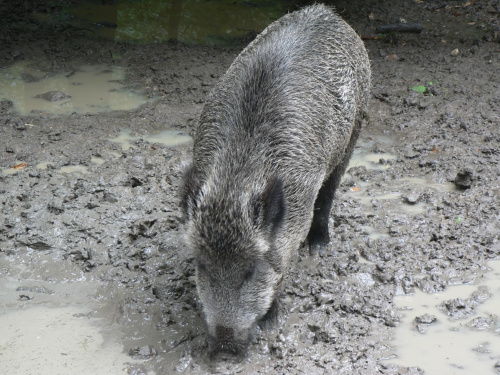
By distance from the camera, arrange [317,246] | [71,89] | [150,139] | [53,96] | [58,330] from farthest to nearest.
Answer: [71,89] < [53,96] < [150,139] < [317,246] < [58,330]

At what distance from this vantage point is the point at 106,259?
470cm

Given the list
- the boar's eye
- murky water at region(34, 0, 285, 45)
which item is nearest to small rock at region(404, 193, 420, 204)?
the boar's eye

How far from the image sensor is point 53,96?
281 inches

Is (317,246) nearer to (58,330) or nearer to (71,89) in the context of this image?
(58,330)

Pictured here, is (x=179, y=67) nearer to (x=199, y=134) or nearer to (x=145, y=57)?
(x=145, y=57)

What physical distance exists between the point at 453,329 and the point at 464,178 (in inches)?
78.9

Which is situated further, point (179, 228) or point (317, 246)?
point (179, 228)

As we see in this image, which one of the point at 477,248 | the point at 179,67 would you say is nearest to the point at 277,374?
the point at 477,248

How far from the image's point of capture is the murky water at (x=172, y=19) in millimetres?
9266

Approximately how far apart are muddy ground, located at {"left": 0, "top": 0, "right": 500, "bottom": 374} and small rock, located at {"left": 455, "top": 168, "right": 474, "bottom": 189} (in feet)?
0.04

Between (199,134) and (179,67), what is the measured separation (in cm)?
407

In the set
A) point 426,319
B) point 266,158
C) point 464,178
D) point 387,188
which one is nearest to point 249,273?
point 266,158

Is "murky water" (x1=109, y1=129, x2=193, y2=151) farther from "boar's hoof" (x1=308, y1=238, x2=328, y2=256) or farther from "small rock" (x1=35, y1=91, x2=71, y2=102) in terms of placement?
"boar's hoof" (x1=308, y1=238, x2=328, y2=256)

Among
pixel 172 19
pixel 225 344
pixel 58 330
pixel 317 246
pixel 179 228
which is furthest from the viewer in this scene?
pixel 172 19
